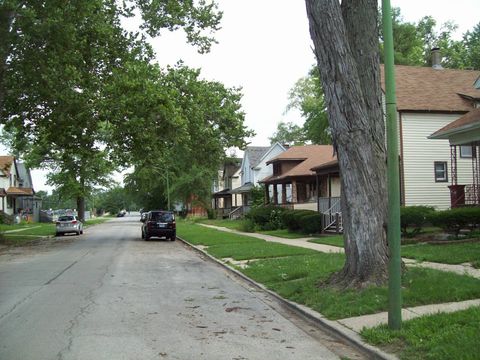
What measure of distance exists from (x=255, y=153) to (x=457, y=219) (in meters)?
43.2

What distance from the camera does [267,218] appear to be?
102ft

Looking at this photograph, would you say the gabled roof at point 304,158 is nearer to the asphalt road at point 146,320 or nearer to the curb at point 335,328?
the asphalt road at point 146,320

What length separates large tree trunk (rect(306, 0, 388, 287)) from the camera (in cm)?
894

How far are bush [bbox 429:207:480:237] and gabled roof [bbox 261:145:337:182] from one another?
1975cm

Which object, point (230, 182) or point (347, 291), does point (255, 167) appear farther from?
point (347, 291)

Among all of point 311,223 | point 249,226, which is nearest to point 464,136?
point 311,223

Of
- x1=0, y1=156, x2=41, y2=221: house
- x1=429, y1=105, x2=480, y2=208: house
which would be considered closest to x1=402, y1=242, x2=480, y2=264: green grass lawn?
x1=429, y1=105, x2=480, y2=208: house

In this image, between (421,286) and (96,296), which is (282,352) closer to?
(421,286)

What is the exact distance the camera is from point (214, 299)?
10031 mm

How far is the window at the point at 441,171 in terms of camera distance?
26.6 metres

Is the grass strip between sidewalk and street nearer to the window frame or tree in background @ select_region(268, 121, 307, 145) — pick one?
the window frame

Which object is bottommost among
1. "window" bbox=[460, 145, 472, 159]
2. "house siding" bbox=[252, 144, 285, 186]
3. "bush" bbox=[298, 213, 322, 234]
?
"bush" bbox=[298, 213, 322, 234]

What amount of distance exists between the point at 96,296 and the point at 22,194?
2118 inches

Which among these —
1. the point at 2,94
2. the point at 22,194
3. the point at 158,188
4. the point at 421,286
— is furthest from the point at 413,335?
the point at 158,188
